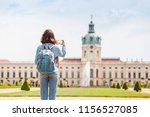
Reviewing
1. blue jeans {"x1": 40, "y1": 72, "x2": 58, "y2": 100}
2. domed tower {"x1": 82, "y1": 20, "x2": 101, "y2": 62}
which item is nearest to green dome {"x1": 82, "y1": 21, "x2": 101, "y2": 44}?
domed tower {"x1": 82, "y1": 20, "x2": 101, "y2": 62}

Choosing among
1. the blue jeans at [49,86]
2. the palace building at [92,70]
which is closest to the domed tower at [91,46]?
the palace building at [92,70]

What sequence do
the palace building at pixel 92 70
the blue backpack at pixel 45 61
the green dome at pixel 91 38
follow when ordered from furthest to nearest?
the green dome at pixel 91 38
the palace building at pixel 92 70
the blue backpack at pixel 45 61

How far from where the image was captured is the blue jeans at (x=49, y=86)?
3.79 meters

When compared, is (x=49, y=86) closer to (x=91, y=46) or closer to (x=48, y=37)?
(x=48, y=37)

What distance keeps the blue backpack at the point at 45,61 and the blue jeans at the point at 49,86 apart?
65 millimetres

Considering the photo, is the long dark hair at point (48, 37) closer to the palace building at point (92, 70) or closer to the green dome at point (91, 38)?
the palace building at point (92, 70)

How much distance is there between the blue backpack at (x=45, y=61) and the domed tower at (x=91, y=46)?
Answer: 57.0m

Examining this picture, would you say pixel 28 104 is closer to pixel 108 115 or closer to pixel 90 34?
pixel 108 115

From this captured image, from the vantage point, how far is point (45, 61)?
375 cm

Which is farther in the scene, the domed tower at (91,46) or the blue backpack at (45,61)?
the domed tower at (91,46)

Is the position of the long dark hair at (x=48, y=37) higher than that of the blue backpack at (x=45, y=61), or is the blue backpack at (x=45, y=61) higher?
the long dark hair at (x=48, y=37)

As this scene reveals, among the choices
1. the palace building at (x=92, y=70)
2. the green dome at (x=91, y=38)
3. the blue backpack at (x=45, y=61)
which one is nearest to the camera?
the blue backpack at (x=45, y=61)

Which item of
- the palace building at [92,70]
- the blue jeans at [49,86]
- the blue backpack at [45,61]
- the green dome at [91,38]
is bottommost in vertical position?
the palace building at [92,70]

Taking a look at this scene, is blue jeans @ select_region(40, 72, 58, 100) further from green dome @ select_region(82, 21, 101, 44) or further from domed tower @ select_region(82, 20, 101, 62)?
green dome @ select_region(82, 21, 101, 44)
